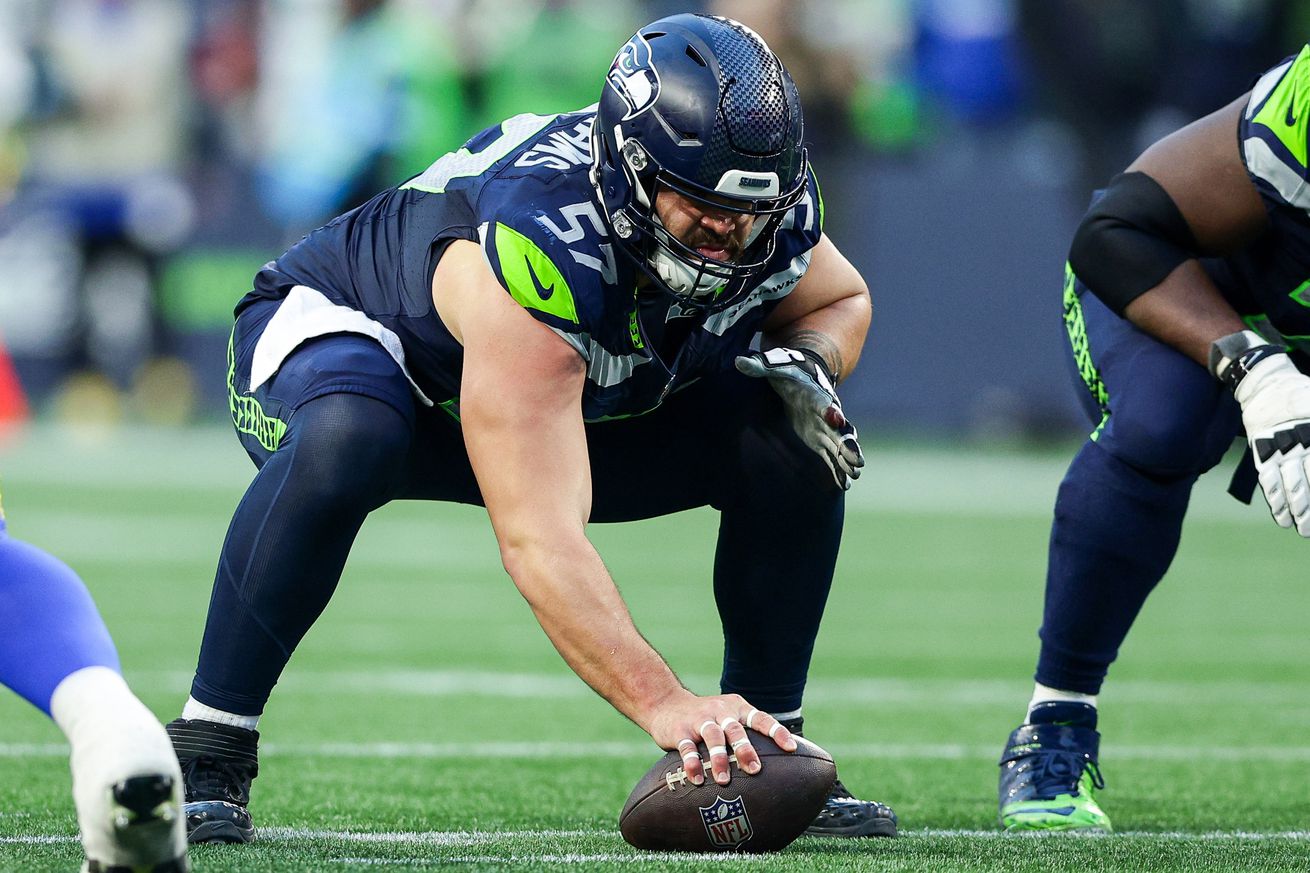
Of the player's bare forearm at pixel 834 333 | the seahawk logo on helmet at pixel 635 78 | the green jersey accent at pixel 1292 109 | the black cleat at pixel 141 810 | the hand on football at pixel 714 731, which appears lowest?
the hand on football at pixel 714 731

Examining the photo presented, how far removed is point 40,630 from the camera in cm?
238

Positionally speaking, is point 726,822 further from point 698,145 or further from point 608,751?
point 608,751

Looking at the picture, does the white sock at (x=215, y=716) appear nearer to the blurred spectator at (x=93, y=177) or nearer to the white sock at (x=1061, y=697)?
the white sock at (x=1061, y=697)

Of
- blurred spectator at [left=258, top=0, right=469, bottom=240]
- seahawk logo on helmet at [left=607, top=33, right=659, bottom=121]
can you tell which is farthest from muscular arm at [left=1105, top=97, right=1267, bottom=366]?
blurred spectator at [left=258, top=0, right=469, bottom=240]

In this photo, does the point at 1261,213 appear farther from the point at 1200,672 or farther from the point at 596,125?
the point at 1200,672

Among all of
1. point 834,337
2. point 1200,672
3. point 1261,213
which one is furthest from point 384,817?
point 1200,672

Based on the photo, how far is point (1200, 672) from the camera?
5.90 m

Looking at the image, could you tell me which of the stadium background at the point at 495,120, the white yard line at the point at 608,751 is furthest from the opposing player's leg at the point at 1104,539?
the stadium background at the point at 495,120

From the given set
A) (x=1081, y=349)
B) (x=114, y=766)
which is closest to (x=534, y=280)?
(x=114, y=766)

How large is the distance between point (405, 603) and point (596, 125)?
13.6ft

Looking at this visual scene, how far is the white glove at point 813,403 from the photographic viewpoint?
3.23m

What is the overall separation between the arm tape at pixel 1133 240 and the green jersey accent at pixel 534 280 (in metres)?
1.07

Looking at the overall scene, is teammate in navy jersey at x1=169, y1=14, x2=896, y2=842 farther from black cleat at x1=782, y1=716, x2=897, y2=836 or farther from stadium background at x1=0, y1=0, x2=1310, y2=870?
stadium background at x1=0, y1=0, x2=1310, y2=870

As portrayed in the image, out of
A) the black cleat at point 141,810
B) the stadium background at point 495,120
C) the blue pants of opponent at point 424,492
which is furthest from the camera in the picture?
the stadium background at point 495,120
